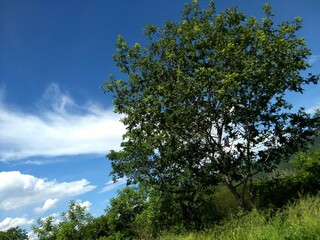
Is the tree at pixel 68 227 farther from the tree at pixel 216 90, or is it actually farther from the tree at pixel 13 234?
the tree at pixel 13 234

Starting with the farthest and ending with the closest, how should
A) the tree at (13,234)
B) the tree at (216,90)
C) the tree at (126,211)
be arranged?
the tree at (13,234) < the tree at (126,211) < the tree at (216,90)

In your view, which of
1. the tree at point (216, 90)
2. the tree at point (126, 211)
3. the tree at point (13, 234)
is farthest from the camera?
the tree at point (13, 234)

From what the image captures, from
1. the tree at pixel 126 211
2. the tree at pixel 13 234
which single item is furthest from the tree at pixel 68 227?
the tree at pixel 13 234

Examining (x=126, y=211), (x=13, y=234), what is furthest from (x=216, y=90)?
(x=13, y=234)

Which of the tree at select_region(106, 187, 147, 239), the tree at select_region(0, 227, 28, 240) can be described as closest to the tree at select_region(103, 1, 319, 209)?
the tree at select_region(106, 187, 147, 239)

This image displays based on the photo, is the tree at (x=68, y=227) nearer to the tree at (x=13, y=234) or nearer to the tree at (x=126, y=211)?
the tree at (x=126, y=211)

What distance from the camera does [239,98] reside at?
1869 cm

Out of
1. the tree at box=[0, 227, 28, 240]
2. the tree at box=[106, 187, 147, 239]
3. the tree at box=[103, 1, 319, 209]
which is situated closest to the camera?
the tree at box=[103, 1, 319, 209]

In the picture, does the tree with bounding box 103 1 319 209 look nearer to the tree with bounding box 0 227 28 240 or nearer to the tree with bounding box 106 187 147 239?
the tree with bounding box 106 187 147 239

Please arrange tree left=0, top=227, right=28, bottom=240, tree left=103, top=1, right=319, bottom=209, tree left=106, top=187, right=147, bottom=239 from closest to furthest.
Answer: tree left=103, top=1, right=319, bottom=209, tree left=106, top=187, right=147, bottom=239, tree left=0, top=227, right=28, bottom=240

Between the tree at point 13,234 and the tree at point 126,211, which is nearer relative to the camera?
the tree at point 126,211

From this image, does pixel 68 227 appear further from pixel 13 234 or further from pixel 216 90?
pixel 13 234

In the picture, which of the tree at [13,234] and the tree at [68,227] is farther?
the tree at [13,234]

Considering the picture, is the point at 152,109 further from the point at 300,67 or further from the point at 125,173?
the point at 125,173
